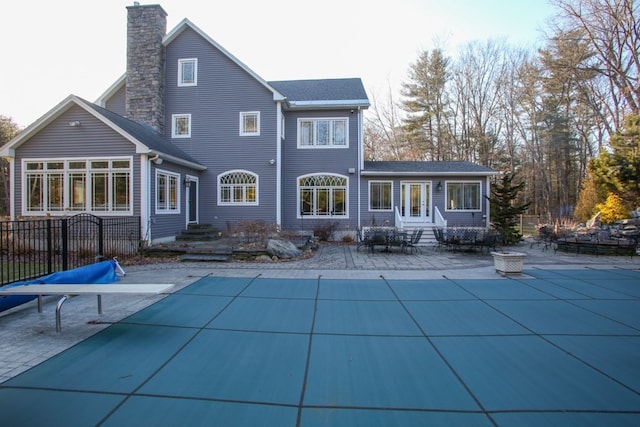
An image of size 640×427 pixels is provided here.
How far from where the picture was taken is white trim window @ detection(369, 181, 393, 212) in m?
16.4

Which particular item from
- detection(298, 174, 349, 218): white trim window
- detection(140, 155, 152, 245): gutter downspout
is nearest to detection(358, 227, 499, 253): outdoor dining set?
detection(298, 174, 349, 218): white trim window

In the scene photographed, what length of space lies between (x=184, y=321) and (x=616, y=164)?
20907 mm

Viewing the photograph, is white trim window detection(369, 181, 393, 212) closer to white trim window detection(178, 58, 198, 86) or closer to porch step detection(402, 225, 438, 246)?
porch step detection(402, 225, 438, 246)

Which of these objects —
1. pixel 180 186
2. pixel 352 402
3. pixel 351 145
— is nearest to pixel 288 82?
pixel 351 145

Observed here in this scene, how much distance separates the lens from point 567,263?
10.0 meters

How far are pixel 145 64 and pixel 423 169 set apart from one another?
47.4 feet

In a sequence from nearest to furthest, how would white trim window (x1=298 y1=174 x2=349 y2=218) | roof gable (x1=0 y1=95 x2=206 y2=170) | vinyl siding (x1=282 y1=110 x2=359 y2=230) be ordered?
roof gable (x1=0 y1=95 x2=206 y2=170) < vinyl siding (x1=282 y1=110 x2=359 y2=230) < white trim window (x1=298 y1=174 x2=349 y2=218)

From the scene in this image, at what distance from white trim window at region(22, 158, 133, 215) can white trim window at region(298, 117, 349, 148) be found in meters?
8.16

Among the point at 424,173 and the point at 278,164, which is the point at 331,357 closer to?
the point at 278,164

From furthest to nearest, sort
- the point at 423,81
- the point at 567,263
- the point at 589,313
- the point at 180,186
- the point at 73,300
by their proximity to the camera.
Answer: the point at 423,81, the point at 180,186, the point at 567,263, the point at 73,300, the point at 589,313

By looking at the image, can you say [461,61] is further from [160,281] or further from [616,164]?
[160,281]

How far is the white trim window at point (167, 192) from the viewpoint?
1205 centimetres

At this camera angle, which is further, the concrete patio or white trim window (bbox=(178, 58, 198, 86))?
white trim window (bbox=(178, 58, 198, 86))

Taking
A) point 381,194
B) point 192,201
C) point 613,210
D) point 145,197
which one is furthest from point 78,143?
point 613,210
